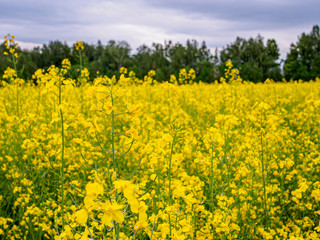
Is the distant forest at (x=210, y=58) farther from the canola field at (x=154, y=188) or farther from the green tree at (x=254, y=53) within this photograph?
the canola field at (x=154, y=188)

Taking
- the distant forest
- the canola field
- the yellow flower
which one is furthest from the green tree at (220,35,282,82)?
the yellow flower

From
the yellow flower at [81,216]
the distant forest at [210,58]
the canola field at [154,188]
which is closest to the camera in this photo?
the yellow flower at [81,216]

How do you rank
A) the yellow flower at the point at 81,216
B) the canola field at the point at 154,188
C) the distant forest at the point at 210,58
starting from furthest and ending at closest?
1. the distant forest at the point at 210,58
2. the canola field at the point at 154,188
3. the yellow flower at the point at 81,216

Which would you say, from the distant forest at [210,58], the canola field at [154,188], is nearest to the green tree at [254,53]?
the distant forest at [210,58]

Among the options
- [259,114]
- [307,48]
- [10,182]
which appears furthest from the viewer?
[307,48]

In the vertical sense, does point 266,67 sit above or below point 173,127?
above

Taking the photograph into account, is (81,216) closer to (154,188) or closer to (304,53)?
(154,188)

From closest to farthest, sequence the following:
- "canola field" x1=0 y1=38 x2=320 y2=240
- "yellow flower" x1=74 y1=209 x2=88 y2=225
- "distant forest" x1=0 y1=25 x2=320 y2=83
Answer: "yellow flower" x1=74 y1=209 x2=88 y2=225, "canola field" x1=0 y1=38 x2=320 y2=240, "distant forest" x1=0 y1=25 x2=320 y2=83

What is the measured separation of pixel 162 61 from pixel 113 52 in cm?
812

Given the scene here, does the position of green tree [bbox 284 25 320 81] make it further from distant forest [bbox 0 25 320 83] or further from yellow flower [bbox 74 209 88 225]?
yellow flower [bbox 74 209 88 225]

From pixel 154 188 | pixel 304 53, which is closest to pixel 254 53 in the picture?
pixel 304 53

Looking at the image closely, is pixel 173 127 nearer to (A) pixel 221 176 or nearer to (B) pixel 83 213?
(B) pixel 83 213

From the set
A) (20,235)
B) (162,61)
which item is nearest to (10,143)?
(20,235)

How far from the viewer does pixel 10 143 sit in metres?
4.77
